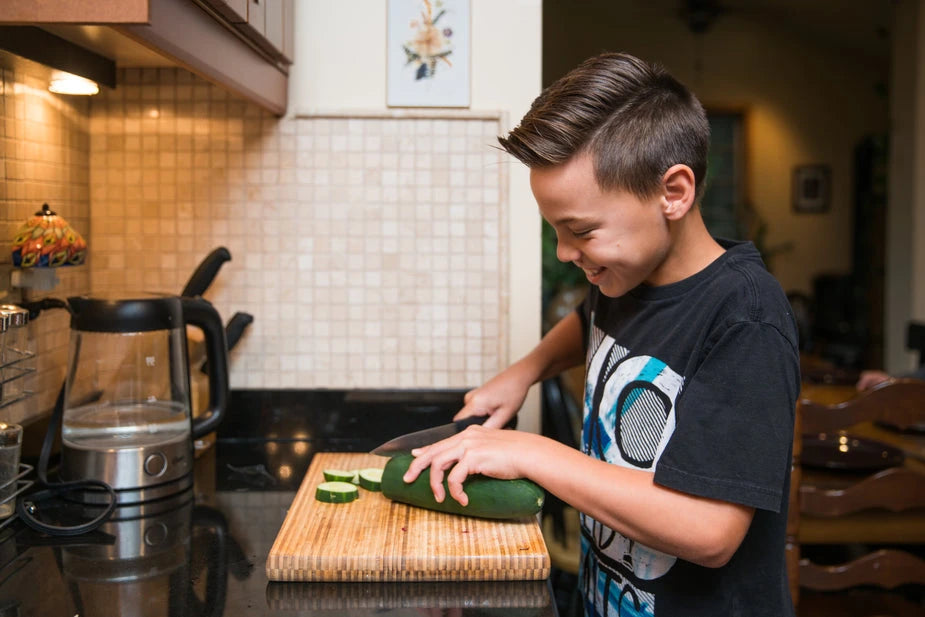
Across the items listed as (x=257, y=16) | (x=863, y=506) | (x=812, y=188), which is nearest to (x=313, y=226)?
(x=257, y=16)

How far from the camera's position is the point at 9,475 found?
108 centimetres

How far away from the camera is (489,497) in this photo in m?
0.99

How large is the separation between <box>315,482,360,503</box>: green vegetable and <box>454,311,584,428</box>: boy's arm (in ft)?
0.73

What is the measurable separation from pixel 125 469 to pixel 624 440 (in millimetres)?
672

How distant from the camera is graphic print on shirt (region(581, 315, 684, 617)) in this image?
3.30ft

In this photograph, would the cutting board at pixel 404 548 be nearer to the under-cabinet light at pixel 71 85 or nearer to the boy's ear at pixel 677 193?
the boy's ear at pixel 677 193

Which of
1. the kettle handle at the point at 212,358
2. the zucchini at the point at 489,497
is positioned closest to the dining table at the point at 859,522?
the zucchini at the point at 489,497

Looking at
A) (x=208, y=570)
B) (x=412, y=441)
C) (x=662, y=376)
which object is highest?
(x=662, y=376)

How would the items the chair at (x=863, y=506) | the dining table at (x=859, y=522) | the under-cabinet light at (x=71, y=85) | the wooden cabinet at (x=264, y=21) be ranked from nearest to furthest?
the wooden cabinet at (x=264, y=21) < the under-cabinet light at (x=71, y=85) < the chair at (x=863, y=506) < the dining table at (x=859, y=522)

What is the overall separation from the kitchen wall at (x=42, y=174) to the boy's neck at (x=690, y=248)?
2.83 ft

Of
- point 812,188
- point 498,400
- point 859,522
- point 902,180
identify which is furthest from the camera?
point 812,188

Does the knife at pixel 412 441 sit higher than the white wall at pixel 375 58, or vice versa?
the white wall at pixel 375 58

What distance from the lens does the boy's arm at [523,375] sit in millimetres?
1275

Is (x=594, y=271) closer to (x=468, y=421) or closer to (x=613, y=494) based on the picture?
(x=613, y=494)
